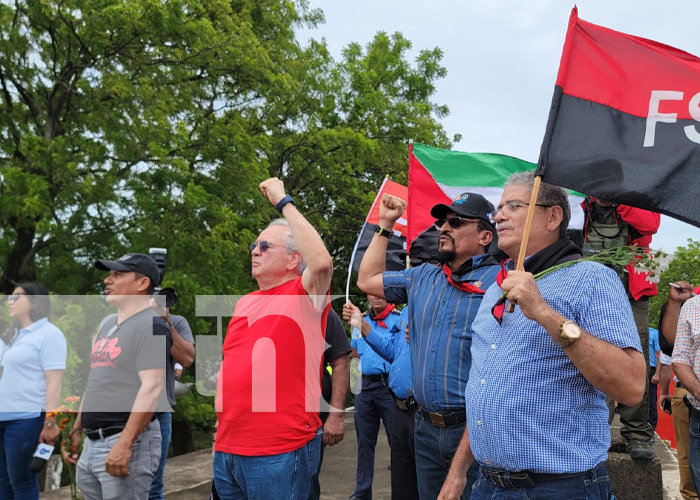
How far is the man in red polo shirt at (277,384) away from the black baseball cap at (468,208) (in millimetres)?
667

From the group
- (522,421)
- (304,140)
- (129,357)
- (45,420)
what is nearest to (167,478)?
(45,420)

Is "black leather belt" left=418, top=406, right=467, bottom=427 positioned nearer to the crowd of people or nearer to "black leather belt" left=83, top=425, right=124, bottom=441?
the crowd of people

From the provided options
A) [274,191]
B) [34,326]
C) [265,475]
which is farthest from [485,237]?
[34,326]

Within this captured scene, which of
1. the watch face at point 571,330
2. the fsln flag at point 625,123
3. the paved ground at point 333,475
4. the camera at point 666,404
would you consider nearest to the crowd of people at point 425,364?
the watch face at point 571,330

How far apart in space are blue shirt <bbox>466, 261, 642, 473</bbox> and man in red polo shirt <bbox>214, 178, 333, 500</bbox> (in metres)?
1.15

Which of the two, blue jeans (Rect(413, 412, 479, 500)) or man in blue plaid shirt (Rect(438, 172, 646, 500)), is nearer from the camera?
man in blue plaid shirt (Rect(438, 172, 646, 500))

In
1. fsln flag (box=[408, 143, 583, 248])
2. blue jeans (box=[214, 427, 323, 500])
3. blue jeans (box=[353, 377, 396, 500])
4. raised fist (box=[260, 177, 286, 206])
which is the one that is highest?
fsln flag (box=[408, 143, 583, 248])

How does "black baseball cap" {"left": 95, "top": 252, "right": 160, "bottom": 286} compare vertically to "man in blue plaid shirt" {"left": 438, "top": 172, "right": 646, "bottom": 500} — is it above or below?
above

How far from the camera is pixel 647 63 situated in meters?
3.07

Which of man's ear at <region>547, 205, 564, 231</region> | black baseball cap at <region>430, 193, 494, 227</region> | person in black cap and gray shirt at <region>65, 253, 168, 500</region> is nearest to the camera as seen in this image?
man's ear at <region>547, 205, 564, 231</region>

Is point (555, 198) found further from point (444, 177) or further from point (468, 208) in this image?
point (444, 177)

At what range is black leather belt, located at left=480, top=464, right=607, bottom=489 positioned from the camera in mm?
2383

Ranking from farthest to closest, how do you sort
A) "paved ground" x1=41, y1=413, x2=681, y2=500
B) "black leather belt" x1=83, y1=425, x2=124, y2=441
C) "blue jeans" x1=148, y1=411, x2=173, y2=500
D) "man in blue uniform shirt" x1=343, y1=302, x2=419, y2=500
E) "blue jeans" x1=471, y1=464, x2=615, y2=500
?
"paved ground" x1=41, y1=413, x2=681, y2=500 → "man in blue uniform shirt" x1=343, y1=302, x2=419, y2=500 → "blue jeans" x1=148, y1=411, x2=173, y2=500 → "black leather belt" x1=83, y1=425, x2=124, y2=441 → "blue jeans" x1=471, y1=464, x2=615, y2=500

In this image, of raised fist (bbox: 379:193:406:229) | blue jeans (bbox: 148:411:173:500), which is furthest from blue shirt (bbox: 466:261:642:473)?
blue jeans (bbox: 148:411:173:500)
